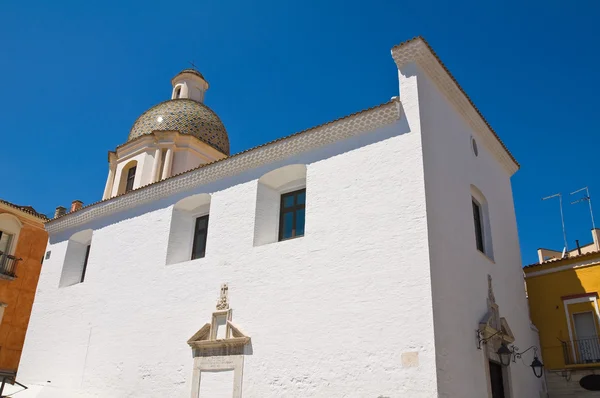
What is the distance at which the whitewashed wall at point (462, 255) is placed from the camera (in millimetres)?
7734

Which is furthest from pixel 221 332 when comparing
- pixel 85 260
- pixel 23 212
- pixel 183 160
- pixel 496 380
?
pixel 23 212

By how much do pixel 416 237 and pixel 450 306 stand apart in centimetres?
113

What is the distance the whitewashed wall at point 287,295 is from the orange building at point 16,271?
3.56 metres

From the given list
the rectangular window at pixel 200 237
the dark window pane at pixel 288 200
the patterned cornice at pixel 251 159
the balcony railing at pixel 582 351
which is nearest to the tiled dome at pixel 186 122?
the patterned cornice at pixel 251 159

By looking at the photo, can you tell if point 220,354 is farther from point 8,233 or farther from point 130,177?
point 8,233

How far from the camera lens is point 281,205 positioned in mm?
10562

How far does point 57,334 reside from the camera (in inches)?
496

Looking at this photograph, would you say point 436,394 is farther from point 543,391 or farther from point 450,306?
point 543,391

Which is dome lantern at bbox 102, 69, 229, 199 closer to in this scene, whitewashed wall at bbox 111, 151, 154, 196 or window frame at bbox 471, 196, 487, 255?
whitewashed wall at bbox 111, 151, 154, 196

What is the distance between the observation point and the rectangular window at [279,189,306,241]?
998 centimetres

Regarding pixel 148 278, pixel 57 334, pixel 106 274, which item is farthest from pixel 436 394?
pixel 57 334

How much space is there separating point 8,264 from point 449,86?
548 inches

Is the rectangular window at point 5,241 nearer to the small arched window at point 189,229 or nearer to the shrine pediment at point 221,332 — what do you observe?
→ the small arched window at point 189,229

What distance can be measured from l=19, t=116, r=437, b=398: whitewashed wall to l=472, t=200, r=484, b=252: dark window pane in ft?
8.61
